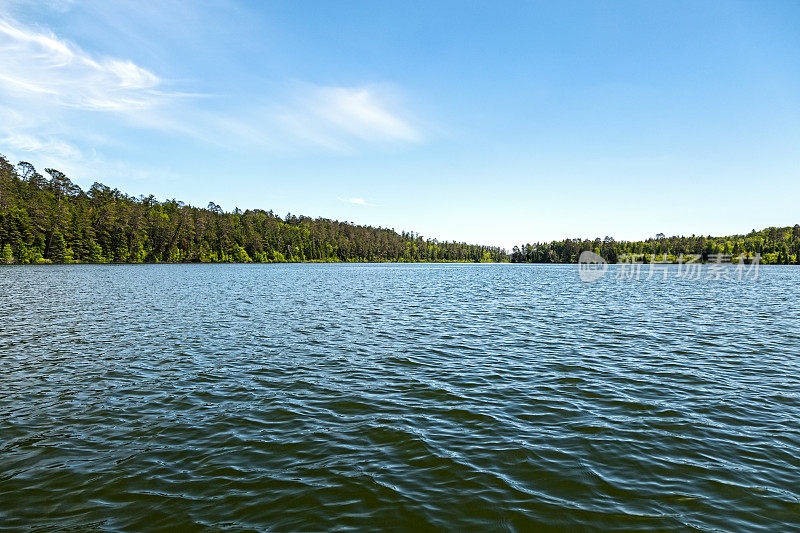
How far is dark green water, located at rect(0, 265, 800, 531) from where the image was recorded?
8.26m

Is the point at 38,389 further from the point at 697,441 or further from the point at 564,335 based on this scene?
the point at 564,335

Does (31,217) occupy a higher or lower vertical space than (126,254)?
higher

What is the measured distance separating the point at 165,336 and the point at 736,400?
91.5 ft

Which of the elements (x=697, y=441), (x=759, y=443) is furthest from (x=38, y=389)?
(x=759, y=443)

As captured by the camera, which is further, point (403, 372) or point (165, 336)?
point (165, 336)

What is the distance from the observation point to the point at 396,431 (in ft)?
39.3

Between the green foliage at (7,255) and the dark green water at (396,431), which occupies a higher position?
the green foliage at (7,255)

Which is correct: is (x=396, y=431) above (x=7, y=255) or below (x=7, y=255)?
below

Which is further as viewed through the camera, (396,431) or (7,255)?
(7,255)

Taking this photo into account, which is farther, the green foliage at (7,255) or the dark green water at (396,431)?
the green foliage at (7,255)

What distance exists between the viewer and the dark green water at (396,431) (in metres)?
8.26

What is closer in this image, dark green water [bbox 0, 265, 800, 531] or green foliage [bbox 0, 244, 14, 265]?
dark green water [bbox 0, 265, 800, 531]

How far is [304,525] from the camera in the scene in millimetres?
7777

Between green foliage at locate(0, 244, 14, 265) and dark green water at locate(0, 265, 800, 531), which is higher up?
green foliage at locate(0, 244, 14, 265)
